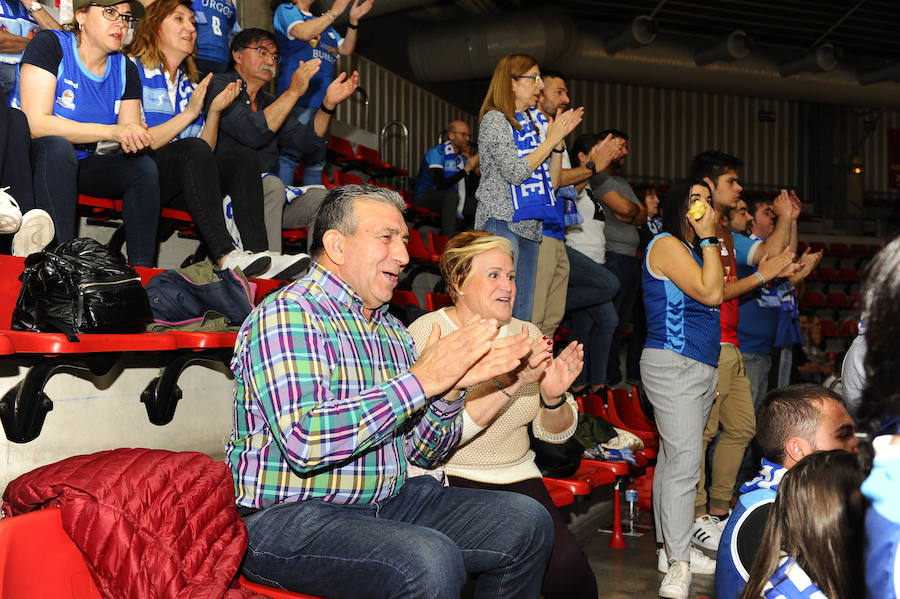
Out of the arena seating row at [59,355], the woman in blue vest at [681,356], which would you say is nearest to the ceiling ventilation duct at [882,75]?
the woman in blue vest at [681,356]

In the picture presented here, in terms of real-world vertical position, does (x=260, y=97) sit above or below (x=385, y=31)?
below

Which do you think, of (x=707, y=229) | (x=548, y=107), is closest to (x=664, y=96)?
(x=548, y=107)

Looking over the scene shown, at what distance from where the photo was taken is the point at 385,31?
358 inches

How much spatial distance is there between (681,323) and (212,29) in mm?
2755

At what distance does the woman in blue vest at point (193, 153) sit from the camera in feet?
9.59

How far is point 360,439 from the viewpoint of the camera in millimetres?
1468

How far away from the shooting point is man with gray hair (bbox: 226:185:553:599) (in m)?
1.48

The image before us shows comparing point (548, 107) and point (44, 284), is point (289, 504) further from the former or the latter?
point (548, 107)

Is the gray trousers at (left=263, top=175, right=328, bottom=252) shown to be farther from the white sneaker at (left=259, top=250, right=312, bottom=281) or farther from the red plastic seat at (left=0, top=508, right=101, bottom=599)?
the red plastic seat at (left=0, top=508, right=101, bottom=599)

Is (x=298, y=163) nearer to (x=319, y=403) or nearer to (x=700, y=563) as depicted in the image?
(x=700, y=563)

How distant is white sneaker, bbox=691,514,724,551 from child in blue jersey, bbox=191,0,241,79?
10.1 ft

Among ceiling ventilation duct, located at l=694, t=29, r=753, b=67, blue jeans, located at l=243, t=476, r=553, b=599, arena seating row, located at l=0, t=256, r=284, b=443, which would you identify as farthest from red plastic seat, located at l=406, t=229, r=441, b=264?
ceiling ventilation duct, located at l=694, t=29, r=753, b=67

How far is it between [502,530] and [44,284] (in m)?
1.24

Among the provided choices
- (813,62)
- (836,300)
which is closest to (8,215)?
(836,300)
